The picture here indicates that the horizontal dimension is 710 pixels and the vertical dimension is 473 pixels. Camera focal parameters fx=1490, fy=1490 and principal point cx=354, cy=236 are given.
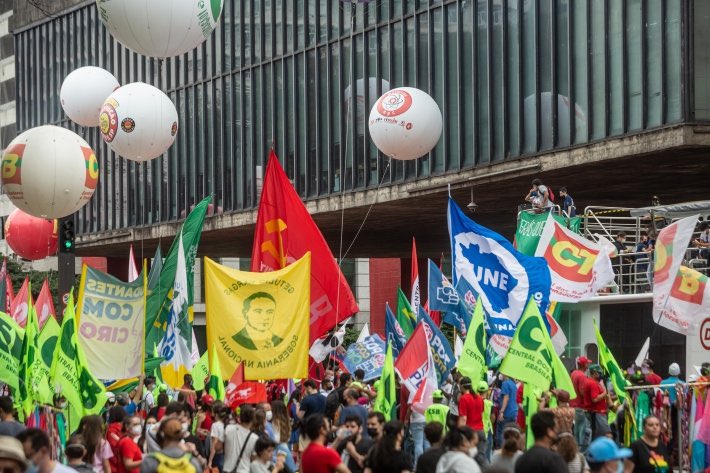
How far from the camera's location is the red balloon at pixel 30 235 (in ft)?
108

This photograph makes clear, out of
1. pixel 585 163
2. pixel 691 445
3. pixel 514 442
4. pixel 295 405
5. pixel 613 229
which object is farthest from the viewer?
pixel 613 229

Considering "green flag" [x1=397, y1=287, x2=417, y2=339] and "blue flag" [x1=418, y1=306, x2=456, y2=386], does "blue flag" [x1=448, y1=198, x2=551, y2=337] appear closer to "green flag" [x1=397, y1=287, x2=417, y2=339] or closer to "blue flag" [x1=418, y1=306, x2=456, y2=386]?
"blue flag" [x1=418, y1=306, x2=456, y2=386]

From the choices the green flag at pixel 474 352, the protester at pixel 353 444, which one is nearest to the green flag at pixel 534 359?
the green flag at pixel 474 352

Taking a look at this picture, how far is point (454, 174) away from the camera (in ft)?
117

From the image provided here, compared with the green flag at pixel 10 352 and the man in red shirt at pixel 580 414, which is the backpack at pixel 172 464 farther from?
the man in red shirt at pixel 580 414

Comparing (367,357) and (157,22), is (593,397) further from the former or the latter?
(367,357)

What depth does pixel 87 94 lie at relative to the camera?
91.6ft

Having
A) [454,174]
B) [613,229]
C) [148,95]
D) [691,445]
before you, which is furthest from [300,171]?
[691,445]

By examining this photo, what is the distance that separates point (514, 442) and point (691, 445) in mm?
7423

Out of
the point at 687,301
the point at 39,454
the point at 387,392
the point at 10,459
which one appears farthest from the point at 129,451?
the point at 687,301

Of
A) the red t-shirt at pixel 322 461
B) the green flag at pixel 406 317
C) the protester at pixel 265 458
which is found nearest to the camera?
the red t-shirt at pixel 322 461

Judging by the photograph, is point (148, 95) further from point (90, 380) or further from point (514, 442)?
point (514, 442)

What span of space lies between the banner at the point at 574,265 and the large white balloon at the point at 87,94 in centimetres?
914

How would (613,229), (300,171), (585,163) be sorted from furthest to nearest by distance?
1. (300,171)
2. (613,229)
3. (585,163)
